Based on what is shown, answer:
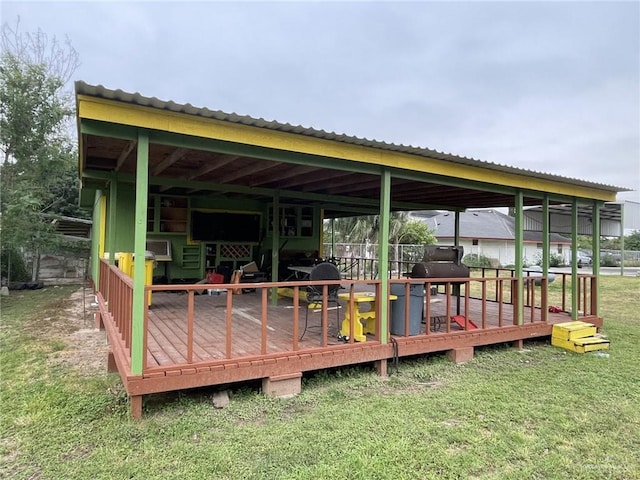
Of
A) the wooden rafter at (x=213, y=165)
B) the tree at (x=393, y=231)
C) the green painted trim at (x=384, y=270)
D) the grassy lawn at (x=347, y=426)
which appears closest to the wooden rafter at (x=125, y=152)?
the wooden rafter at (x=213, y=165)

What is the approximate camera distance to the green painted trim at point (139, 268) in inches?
124

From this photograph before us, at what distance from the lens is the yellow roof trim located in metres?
3.01

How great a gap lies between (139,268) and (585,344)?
18.9 feet

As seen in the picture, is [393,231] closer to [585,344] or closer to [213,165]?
[585,344]

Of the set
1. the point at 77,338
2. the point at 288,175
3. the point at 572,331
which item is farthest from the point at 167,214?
the point at 572,331

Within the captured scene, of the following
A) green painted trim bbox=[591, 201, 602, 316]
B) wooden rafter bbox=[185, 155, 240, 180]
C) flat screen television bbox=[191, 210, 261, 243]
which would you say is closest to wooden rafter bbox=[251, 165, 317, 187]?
wooden rafter bbox=[185, 155, 240, 180]

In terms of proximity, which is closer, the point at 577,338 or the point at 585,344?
the point at 585,344

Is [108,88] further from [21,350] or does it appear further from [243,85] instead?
[243,85]

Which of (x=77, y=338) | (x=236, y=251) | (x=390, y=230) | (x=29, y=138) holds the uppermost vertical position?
(x=29, y=138)

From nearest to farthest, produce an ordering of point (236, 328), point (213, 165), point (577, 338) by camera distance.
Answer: point (213, 165), point (236, 328), point (577, 338)

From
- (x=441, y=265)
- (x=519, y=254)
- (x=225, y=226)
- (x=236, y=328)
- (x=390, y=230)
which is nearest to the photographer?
(x=236, y=328)

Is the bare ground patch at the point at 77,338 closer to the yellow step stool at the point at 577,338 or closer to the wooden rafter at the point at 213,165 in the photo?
the wooden rafter at the point at 213,165

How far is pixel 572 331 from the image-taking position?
5.74 m

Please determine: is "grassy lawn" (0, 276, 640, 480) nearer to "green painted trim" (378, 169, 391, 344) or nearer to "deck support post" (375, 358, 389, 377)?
"deck support post" (375, 358, 389, 377)
